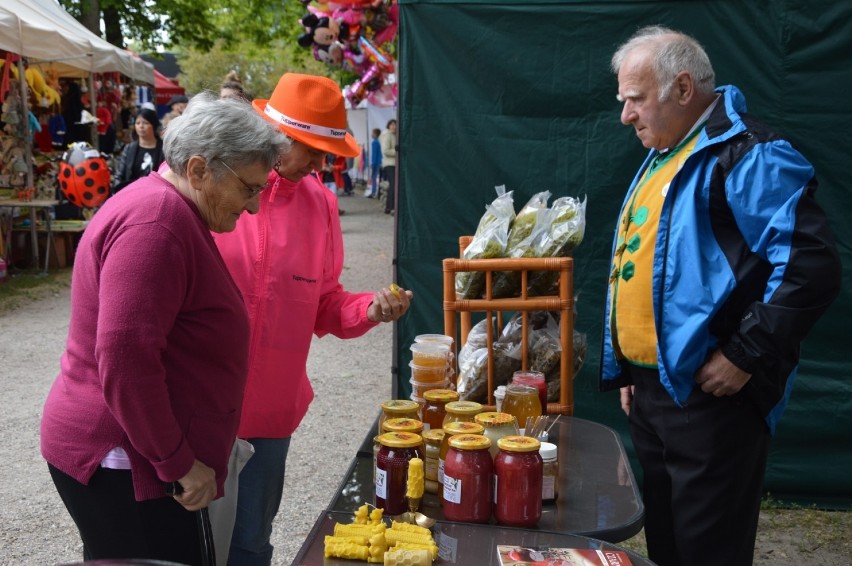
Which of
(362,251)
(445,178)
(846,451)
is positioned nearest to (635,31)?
(445,178)

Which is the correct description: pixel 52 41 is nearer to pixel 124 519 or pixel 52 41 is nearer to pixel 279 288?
pixel 279 288

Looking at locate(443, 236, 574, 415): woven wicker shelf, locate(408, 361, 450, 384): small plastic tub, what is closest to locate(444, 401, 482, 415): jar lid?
locate(408, 361, 450, 384): small plastic tub

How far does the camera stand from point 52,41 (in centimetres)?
A: 942

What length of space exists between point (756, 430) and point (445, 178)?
212 cm

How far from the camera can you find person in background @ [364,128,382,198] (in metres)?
21.6

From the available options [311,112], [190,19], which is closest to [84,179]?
[311,112]

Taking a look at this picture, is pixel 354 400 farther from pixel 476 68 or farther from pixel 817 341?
pixel 817 341

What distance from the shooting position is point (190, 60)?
45.4 m

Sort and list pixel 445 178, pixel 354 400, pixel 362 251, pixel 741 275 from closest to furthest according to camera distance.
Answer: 1. pixel 741 275
2. pixel 445 178
3. pixel 354 400
4. pixel 362 251

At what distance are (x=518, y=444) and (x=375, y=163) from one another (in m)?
20.6

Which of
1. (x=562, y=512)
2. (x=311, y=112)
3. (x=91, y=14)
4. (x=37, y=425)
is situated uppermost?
(x=91, y=14)

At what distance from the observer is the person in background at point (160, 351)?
1651mm

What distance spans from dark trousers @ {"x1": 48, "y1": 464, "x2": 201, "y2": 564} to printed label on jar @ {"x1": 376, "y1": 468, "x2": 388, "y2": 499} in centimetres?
41

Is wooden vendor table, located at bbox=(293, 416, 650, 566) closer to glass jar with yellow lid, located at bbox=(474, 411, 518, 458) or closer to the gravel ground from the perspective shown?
glass jar with yellow lid, located at bbox=(474, 411, 518, 458)
